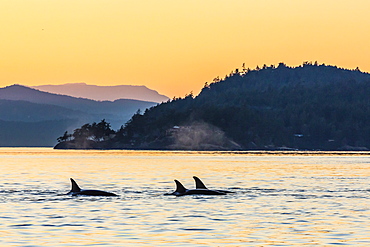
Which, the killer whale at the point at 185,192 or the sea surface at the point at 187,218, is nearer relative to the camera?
the sea surface at the point at 187,218

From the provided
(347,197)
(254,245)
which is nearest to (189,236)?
(254,245)

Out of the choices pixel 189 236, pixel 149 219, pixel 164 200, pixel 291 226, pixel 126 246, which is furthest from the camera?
pixel 164 200

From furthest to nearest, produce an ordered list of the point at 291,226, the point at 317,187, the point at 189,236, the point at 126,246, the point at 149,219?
the point at 317,187 < the point at 149,219 < the point at 291,226 < the point at 189,236 < the point at 126,246

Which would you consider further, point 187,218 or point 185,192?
point 185,192

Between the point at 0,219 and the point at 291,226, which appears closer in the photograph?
the point at 291,226

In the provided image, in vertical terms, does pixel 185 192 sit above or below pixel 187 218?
above

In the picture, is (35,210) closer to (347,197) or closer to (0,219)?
(0,219)

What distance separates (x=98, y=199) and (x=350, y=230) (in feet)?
70.4

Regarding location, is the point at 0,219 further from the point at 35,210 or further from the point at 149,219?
the point at 149,219

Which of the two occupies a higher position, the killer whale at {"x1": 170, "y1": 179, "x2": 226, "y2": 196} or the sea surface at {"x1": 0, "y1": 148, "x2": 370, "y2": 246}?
the killer whale at {"x1": 170, "y1": 179, "x2": 226, "y2": 196}

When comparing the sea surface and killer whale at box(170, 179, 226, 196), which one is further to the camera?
killer whale at box(170, 179, 226, 196)

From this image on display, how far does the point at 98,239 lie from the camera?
112ft

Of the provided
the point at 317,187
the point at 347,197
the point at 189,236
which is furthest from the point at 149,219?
the point at 317,187

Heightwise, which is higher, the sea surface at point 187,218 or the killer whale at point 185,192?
the killer whale at point 185,192
